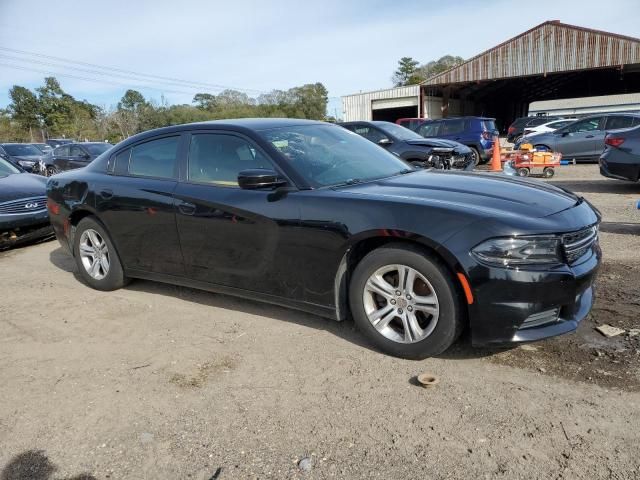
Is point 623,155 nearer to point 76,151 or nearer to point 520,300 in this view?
point 520,300

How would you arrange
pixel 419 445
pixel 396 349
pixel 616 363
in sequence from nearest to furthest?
pixel 419 445 < pixel 616 363 < pixel 396 349

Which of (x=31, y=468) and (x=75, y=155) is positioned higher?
(x=75, y=155)

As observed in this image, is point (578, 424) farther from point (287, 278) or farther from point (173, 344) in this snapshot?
point (173, 344)

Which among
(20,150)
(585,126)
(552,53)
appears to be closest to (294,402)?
(585,126)

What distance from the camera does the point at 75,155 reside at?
16.8 m

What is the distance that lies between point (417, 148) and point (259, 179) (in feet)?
26.8

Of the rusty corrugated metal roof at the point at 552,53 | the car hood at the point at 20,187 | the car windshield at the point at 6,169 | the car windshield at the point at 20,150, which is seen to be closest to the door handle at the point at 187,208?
the car hood at the point at 20,187

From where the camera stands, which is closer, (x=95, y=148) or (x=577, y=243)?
(x=577, y=243)

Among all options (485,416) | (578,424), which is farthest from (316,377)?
(578,424)

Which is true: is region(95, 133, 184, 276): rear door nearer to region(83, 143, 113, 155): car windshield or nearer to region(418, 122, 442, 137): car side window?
region(83, 143, 113, 155): car windshield

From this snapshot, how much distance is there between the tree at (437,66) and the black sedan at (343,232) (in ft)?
302

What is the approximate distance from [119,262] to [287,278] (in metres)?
2.05

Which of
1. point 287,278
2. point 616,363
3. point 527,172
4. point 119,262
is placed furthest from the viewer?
point 527,172

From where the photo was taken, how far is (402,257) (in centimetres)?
310
